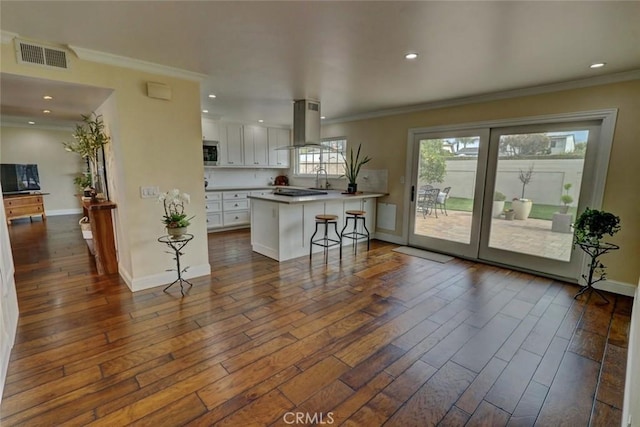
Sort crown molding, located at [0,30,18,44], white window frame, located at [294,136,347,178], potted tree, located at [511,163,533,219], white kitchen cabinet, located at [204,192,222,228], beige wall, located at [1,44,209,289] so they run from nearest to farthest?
1. crown molding, located at [0,30,18,44]
2. beige wall, located at [1,44,209,289]
3. potted tree, located at [511,163,533,219]
4. white kitchen cabinet, located at [204,192,222,228]
5. white window frame, located at [294,136,347,178]

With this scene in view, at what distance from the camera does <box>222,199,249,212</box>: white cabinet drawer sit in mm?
6422

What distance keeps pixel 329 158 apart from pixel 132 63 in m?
4.24

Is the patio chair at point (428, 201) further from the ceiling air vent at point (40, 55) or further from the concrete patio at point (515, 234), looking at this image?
the ceiling air vent at point (40, 55)

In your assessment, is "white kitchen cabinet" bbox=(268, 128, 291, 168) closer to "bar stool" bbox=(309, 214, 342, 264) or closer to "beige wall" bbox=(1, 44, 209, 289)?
"bar stool" bbox=(309, 214, 342, 264)

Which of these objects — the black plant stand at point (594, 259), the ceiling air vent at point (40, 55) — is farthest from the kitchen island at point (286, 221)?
the black plant stand at point (594, 259)

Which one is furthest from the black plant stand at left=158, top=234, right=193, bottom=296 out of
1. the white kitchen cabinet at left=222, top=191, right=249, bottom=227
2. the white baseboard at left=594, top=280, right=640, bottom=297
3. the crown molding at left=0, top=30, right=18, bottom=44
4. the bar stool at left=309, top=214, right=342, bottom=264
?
the white baseboard at left=594, top=280, right=640, bottom=297

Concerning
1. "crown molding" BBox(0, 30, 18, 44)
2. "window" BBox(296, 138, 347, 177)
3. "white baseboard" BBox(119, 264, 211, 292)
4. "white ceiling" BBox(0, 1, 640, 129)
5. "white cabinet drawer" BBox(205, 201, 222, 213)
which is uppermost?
"white ceiling" BBox(0, 1, 640, 129)

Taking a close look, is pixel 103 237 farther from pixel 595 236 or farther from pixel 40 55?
pixel 595 236

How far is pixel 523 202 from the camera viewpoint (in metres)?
4.00

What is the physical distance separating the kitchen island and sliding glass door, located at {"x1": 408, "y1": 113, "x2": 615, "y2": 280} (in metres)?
1.35

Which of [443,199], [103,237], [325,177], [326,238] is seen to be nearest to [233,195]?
[325,177]

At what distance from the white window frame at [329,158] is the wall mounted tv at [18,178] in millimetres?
6492

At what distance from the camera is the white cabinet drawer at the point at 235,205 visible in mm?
6422

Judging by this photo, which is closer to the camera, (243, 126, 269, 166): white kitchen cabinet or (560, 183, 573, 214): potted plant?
(560, 183, 573, 214): potted plant
